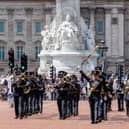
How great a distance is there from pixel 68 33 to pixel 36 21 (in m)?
58.0

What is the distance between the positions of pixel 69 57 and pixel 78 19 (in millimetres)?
3655

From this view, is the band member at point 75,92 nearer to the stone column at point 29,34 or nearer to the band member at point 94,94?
the band member at point 94,94

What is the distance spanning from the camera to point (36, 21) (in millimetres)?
114250

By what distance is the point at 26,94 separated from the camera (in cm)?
3256

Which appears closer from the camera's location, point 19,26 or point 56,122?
point 56,122

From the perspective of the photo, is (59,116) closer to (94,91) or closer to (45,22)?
(94,91)

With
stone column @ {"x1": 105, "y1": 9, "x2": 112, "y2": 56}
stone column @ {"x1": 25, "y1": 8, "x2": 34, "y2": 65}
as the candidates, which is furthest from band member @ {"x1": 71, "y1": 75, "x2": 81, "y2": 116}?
stone column @ {"x1": 25, "y1": 8, "x2": 34, "y2": 65}

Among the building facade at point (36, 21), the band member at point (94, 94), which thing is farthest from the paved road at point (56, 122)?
the building facade at point (36, 21)

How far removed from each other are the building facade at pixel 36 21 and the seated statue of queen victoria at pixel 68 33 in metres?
54.6

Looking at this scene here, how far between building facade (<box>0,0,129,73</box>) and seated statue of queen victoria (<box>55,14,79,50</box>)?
54647 millimetres

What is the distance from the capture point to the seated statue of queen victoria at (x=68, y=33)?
185 ft

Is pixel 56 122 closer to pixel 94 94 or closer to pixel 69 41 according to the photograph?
pixel 94 94

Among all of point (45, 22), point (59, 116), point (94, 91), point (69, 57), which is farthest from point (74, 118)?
point (45, 22)

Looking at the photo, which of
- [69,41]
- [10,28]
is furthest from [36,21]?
[69,41]
